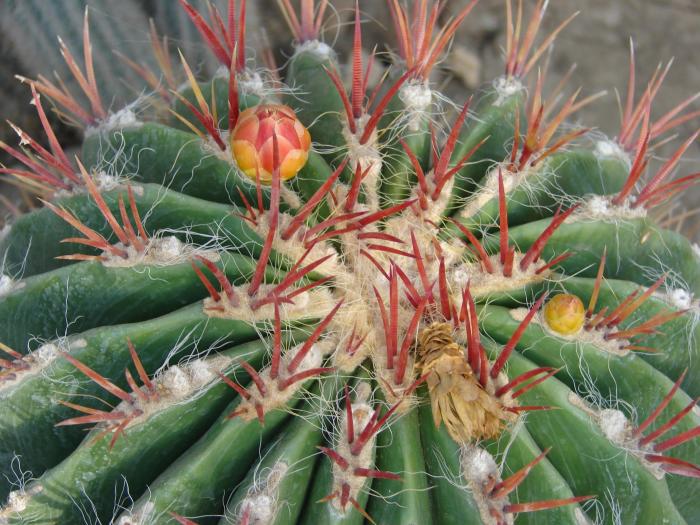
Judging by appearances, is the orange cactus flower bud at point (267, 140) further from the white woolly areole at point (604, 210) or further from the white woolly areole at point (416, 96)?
the white woolly areole at point (604, 210)

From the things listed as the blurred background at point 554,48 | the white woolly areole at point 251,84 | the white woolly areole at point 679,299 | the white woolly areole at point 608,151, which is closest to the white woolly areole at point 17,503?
the white woolly areole at point 251,84

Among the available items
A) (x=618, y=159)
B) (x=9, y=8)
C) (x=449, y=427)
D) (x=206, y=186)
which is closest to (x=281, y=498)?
(x=449, y=427)

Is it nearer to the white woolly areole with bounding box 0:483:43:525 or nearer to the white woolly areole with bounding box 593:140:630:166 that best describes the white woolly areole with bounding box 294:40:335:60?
the white woolly areole with bounding box 593:140:630:166

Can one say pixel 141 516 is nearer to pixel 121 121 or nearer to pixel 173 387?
pixel 173 387

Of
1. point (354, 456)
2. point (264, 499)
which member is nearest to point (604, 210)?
point (354, 456)

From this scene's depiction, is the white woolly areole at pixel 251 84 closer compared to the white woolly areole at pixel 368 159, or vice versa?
the white woolly areole at pixel 368 159

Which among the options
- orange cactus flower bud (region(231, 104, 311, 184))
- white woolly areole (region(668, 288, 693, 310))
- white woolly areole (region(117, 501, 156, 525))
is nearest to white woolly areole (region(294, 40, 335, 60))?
orange cactus flower bud (region(231, 104, 311, 184))
